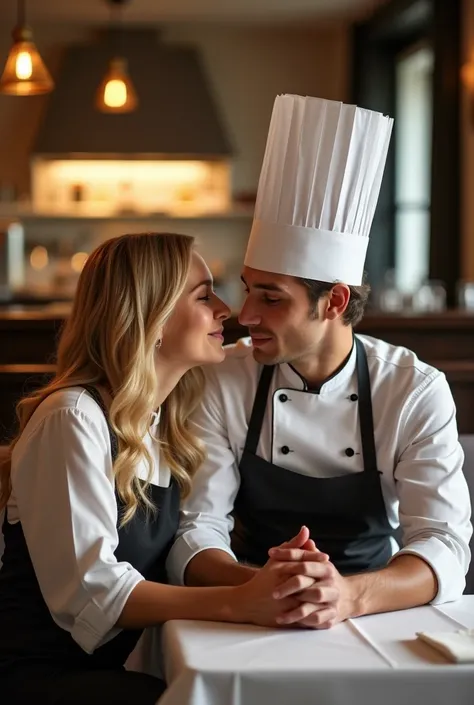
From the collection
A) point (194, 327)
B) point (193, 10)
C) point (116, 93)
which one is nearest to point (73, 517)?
point (194, 327)

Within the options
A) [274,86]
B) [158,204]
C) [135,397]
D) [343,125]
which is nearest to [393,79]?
[274,86]

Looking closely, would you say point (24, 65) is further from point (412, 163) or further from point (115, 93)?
point (412, 163)

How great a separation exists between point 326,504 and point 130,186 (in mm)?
6835

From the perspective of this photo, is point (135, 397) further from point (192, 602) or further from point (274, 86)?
point (274, 86)

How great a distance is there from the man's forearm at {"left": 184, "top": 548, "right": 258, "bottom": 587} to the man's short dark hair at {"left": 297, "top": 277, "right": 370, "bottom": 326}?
583 millimetres

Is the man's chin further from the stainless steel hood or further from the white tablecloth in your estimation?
the stainless steel hood

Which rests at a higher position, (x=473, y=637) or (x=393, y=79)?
(x=393, y=79)

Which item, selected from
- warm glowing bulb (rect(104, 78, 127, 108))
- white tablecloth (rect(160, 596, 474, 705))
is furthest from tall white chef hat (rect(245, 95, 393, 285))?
warm glowing bulb (rect(104, 78, 127, 108))

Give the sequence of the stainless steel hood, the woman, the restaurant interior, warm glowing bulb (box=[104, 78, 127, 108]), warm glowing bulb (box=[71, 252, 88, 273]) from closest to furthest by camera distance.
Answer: the woman
warm glowing bulb (box=[104, 78, 127, 108])
the restaurant interior
the stainless steel hood
warm glowing bulb (box=[71, 252, 88, 273])

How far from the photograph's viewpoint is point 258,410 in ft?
7.89

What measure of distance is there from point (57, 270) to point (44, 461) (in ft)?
22.8

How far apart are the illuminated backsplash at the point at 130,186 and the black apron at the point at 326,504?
20.9ft

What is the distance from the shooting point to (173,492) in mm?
2225

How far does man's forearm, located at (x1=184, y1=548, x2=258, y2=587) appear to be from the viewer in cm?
208
